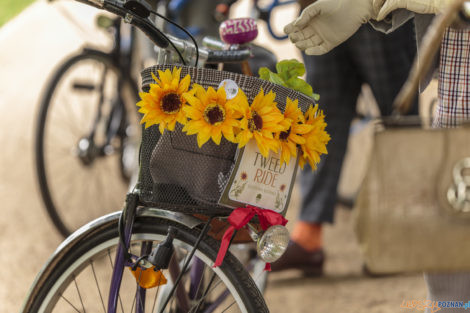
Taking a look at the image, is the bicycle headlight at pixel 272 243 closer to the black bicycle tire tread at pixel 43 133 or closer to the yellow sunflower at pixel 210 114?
the yellow sunflower at pixel 210 114

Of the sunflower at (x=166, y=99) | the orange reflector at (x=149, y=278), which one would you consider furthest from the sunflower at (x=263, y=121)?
the orange reflector at (x=149, y=278)

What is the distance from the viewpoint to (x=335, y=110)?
2.58 metres

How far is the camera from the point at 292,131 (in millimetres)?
1182

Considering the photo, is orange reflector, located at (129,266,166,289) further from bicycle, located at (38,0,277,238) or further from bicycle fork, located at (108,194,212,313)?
bicycle, located at (38,0,277,238)

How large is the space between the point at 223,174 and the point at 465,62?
1.91 ft

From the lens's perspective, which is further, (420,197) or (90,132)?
(90,132)

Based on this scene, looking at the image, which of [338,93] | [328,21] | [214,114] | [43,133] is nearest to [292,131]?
[214,114]

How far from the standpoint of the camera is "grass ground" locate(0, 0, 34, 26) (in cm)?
628

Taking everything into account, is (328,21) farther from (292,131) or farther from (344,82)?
(344,82)

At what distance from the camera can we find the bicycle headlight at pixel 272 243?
1209mm

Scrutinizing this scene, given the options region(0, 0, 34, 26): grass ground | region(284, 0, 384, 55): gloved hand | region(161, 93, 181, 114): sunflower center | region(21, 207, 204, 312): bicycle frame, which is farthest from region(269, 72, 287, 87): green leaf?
region(0, 0, 34, 26): grass ground

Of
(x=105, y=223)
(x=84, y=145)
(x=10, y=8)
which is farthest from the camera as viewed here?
(x=10, y=8)

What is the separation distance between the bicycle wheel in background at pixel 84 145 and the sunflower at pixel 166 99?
1740 mm

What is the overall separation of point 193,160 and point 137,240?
30 centimetres
